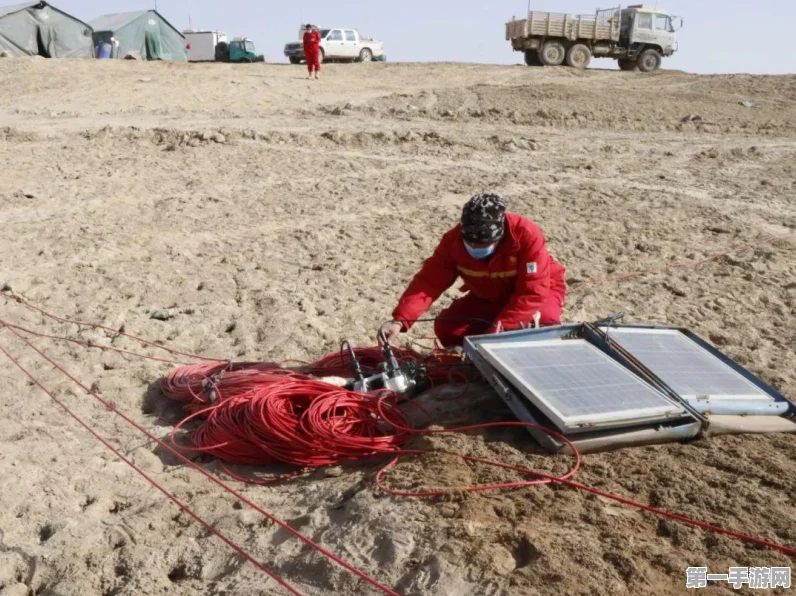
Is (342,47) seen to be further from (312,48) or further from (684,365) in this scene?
(684,365)

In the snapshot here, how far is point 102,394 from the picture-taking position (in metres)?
5.49

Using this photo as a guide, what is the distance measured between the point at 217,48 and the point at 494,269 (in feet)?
104

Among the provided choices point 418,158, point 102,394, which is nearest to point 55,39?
point 418,158

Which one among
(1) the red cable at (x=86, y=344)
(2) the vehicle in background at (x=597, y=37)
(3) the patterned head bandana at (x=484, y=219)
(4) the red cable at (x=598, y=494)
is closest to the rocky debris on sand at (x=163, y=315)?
(1) the red cable at (x=86, y=344)

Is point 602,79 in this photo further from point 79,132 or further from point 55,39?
point 55,39

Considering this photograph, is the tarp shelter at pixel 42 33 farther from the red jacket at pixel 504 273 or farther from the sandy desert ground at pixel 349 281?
the red jacket at pixel 504 273

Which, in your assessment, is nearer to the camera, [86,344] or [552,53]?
[86,344]

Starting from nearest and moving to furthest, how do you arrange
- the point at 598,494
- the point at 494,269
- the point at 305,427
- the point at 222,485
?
the point at 598,494 < the point at 222,485 < the point at 305,427 < the point at 494,269

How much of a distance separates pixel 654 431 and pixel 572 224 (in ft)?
17.4

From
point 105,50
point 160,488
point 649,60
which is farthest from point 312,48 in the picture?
point 160,488

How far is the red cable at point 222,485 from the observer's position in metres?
3.23

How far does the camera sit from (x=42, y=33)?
Answer: 24.3m

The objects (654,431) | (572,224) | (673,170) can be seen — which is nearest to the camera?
(654,431)

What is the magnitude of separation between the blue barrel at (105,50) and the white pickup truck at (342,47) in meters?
5.86
